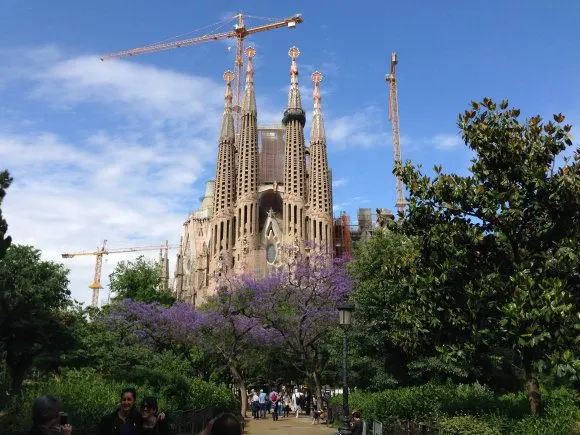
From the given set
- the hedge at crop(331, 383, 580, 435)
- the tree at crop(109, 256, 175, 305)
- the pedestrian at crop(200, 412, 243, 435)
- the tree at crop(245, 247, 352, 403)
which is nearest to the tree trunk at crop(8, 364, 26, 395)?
the hedge at crop(331, 383, 580, 435)

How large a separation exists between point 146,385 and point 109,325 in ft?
52.6

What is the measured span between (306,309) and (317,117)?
162 feet

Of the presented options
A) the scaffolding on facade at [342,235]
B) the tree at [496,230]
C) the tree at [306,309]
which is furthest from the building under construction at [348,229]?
the tree at [496,230]

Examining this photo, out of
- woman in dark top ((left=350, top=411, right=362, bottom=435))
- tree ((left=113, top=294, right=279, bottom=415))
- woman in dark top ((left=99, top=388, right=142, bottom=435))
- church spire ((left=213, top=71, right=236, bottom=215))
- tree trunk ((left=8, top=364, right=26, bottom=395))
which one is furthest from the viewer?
church spire ((left=213, top=71, right=236, bottom=215))

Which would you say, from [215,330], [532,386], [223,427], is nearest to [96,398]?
[532,386]

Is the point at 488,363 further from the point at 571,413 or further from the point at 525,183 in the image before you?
the point at 525,183

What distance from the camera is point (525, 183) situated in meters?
11.9

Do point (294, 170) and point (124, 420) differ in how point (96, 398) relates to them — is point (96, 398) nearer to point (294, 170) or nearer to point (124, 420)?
point (124, 420)

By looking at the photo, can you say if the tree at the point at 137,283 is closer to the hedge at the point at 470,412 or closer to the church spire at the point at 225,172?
the church spire at the point at 225,172

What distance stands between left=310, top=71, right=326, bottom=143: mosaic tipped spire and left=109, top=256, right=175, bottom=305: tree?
26816 millimetres

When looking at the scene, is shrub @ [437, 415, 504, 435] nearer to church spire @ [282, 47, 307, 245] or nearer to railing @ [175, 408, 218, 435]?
railing @ [175, 408, 218, 435]

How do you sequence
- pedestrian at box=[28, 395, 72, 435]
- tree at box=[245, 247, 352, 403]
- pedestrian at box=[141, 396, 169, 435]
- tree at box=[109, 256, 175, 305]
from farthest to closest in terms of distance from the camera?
1. tree at box=[109, 256, 175, 305]
2. tree at box=[245, 247, 352, 403]
3. pedestrian at box=[141, 396, 169, 435]
4. pedestrian at box=[28, 395, 72, 435]

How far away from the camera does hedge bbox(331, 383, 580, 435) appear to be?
10781mm

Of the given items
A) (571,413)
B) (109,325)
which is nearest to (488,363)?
(571,413)
